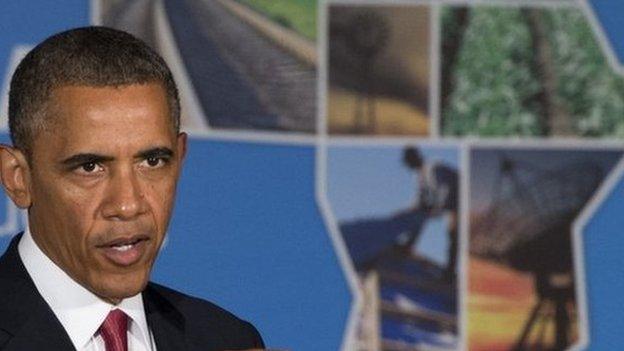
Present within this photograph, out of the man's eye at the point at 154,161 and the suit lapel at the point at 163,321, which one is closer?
the man's eye at the point at 154,161

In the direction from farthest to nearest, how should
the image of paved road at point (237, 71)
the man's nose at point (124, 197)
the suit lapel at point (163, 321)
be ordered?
the image of paved road at point (237, 71) → the suit lapel at point (163, 321) → the man's nose at point (124, 197)

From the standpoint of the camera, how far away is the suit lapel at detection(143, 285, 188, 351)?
49.4 inches

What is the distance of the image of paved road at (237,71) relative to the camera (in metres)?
2.14

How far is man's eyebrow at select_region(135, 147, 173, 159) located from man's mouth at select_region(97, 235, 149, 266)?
0.06 m

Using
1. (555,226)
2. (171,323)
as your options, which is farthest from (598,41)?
(171,323)

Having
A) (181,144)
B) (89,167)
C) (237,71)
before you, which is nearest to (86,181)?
A: (89,167)

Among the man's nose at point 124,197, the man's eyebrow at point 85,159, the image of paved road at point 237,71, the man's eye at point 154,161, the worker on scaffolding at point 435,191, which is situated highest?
the image of paved road at point 237,71

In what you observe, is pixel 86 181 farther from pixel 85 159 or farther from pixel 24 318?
pixel 24 318

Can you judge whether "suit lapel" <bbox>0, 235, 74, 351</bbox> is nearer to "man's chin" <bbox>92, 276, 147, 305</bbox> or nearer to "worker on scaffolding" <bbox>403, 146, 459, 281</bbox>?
"man's chin" <bbox>92, 276, 147, 305</bbox>

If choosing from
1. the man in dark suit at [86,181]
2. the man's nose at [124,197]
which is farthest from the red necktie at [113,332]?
the man's nose at [124,197]

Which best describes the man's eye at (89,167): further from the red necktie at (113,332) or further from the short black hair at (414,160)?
the short black hair at (414,160)

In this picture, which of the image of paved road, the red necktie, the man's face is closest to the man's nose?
the man's face

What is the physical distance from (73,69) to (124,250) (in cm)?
13

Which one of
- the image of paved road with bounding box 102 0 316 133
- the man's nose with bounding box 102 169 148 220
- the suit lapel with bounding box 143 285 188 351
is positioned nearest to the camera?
the man's nose with bounding box 102 169 148 220
